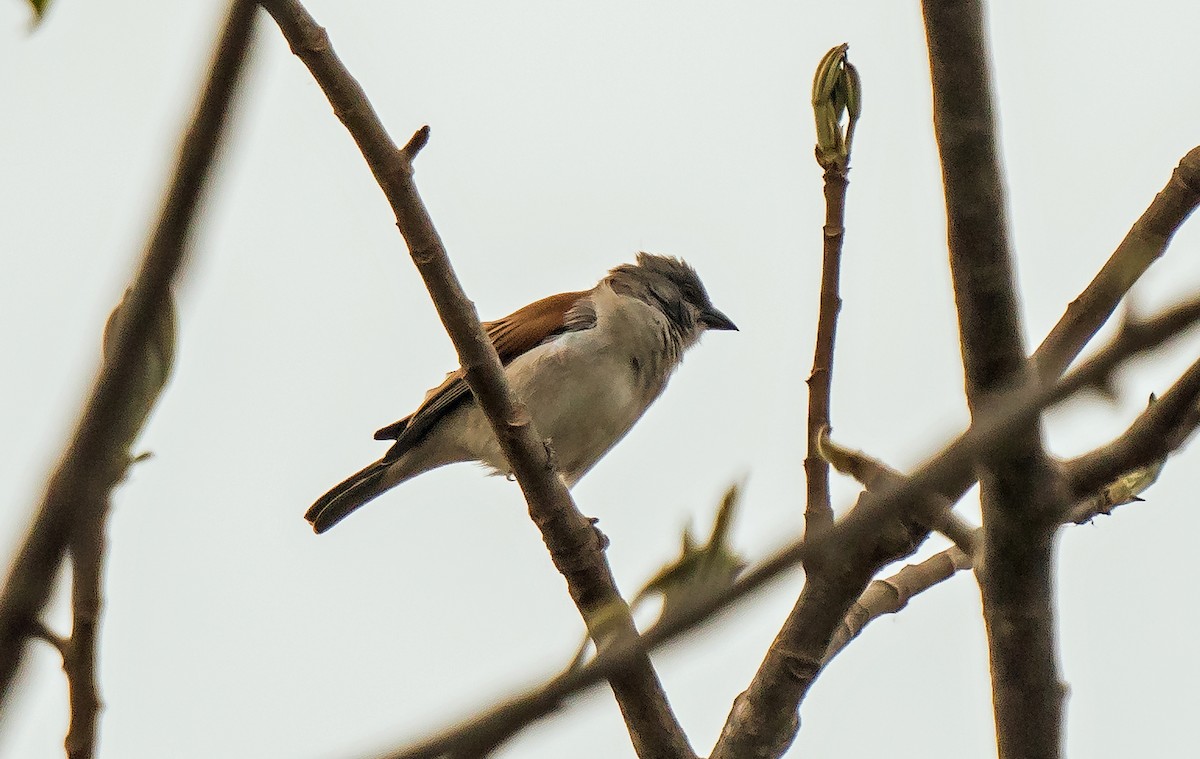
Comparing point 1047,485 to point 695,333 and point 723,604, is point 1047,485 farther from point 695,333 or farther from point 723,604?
point 695,333

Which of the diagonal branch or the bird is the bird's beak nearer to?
the bird

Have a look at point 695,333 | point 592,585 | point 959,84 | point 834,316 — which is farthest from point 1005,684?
point 695,333

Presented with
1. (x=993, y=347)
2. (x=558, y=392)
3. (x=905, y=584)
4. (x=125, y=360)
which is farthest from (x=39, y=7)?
(x=558, y=392)

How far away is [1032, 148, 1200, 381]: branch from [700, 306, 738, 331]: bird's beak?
4.99 meters

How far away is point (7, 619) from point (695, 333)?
23.2 feet

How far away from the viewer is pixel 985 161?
8.04ft

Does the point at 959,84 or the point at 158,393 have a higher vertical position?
the point at 959,84

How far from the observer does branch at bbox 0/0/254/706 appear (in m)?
1.17

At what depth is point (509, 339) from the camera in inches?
289

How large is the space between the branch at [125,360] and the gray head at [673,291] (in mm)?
6714

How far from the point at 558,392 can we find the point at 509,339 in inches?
20.1

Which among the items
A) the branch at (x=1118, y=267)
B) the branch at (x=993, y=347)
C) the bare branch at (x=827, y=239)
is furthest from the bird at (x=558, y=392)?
the branch at (x=993, y=347)

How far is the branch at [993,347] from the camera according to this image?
94.7 inches

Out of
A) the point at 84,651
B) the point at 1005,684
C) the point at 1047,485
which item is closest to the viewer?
the point at 84,651
